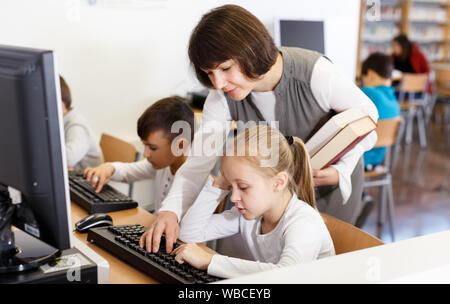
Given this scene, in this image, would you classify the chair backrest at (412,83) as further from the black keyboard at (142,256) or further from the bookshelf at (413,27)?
the black keyboard at (142,256)

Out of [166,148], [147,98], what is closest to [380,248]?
[166,148]

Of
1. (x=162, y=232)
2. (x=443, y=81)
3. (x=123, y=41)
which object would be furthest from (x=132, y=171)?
(x=443, y=81)

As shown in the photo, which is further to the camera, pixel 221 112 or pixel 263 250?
pixel 221 112

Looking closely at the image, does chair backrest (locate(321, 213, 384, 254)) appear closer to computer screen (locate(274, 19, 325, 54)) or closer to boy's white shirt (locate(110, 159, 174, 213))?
boy's white shirt (locate(110, 159, 174, 213))

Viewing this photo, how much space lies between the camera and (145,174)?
76.1 inches

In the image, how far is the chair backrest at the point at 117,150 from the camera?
6.91 feet

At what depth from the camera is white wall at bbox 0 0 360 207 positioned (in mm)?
2412

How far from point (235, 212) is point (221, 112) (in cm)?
29

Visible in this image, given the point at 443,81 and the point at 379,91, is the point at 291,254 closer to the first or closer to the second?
the point at 379,91

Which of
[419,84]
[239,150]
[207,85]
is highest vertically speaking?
[207,85]

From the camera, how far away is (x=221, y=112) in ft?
4.73

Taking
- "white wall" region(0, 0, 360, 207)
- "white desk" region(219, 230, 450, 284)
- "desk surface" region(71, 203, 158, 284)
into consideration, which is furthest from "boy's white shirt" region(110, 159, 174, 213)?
"white desk" region(219, 230, 450, 284)

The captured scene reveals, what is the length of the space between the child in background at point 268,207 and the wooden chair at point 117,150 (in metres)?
0.80
